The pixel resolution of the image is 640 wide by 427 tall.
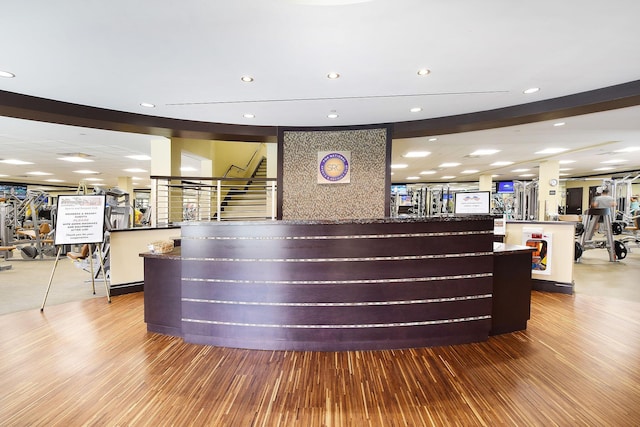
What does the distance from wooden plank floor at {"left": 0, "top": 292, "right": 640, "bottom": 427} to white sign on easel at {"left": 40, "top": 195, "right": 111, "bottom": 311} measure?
50.1 inches

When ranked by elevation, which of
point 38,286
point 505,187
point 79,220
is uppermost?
point 505,187

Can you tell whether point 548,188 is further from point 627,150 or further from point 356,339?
point 356,339

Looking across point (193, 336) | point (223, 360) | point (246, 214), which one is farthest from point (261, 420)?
point (246, 214)

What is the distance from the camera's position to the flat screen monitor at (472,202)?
5.66 m

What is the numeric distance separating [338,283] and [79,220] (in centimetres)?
397

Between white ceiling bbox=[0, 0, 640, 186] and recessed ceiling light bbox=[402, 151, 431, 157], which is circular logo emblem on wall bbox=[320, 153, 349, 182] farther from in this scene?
recessed ceiling light bbox=[402, 151, 431, 157]

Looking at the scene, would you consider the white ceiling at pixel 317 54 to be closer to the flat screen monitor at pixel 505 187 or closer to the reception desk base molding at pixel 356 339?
the reception desk base molding at pixel 356 339

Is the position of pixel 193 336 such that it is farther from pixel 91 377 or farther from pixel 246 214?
pixel 246 214

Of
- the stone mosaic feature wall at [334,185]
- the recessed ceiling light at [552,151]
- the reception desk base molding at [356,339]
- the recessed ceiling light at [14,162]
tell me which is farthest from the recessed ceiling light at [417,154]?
the recessed ceiling light at [14,162]

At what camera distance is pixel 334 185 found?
5.82 meters

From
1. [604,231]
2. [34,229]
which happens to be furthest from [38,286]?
[604,231]

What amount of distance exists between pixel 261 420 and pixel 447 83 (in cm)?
387

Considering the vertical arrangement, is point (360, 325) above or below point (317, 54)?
below

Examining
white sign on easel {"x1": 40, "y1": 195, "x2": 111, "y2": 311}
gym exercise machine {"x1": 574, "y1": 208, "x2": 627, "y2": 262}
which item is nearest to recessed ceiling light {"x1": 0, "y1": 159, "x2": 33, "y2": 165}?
white sign on easel {"x1": 40, "y1": 195, "x2": 111, "y2": 311}
